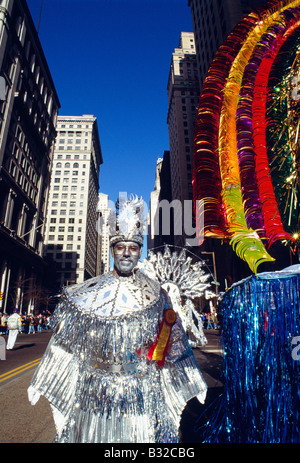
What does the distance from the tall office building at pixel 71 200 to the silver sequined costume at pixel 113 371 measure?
66.4m

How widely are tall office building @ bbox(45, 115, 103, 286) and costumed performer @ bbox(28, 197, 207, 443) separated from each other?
6634 cm

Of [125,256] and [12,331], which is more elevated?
[125,256]

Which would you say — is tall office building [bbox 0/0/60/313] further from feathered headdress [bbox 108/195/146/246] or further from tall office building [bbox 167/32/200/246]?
tall office building [bbox 167/32/200/246]

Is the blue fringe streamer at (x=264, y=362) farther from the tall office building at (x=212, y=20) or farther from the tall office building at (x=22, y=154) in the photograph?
the tall office building at (x=212, y=20)

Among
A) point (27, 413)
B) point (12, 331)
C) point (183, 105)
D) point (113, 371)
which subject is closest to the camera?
point (113, 371)

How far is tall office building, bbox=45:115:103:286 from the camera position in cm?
6838

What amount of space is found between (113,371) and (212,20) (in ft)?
147

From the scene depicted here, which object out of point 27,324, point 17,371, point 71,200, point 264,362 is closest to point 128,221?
point 264,362

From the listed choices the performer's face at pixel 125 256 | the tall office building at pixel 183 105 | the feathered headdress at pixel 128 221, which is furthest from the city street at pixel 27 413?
the tall office building at pixel 183 105

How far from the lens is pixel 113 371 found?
210 centimetres

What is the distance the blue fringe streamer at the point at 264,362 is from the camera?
6.63 feet

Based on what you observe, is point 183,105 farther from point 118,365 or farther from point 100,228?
point 118,365
